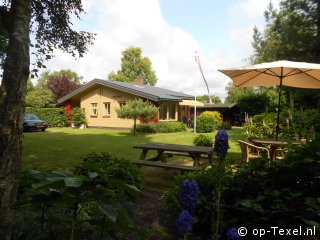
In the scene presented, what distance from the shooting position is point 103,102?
29406 millimetres

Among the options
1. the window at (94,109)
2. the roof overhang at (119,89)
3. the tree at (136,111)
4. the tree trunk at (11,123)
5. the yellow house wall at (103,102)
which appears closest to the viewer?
the tree trunk at (11,123)

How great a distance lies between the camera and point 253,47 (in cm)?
3966

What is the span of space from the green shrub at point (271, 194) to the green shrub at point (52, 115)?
28.8 m

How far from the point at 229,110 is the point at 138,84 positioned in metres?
14.6

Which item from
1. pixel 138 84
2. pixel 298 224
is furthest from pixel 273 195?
pixel 138 84

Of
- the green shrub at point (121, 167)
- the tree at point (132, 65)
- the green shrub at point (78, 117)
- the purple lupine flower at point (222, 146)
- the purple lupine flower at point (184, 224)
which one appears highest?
the tree at point (132, 65)

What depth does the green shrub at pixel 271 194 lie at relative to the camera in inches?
127

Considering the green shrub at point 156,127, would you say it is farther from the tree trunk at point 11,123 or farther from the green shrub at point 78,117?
the tree trunk at point 11,123

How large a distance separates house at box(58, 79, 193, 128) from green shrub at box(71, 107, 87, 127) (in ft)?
2.06

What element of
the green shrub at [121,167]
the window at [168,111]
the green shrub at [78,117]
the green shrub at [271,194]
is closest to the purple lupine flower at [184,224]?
the green shrub at [271,194]

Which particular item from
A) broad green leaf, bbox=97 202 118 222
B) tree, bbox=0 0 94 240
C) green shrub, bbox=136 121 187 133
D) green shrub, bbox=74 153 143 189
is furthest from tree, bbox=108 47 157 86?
broad green leaf, bbox=97 202 118 222

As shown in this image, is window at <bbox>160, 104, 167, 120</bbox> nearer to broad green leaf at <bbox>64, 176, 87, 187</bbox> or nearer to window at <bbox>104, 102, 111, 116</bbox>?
window at <bbox>104, 102, 111, 116</bbox>

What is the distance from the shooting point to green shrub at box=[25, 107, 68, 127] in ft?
98.4

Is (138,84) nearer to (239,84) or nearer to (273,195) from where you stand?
(239,84)
